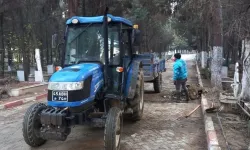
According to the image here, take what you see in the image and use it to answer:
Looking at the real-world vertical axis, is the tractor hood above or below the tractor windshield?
below

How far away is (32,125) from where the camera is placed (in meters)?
5.29

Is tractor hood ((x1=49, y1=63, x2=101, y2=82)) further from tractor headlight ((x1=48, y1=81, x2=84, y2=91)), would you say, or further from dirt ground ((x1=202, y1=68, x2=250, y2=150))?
dirt ground ((x1=202, y1=68, x2=250, y2=150))

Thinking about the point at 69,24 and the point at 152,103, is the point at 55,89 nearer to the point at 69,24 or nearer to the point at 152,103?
the point at 69,24

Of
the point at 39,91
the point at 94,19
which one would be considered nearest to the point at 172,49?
the point at 39,91

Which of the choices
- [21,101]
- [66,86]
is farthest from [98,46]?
[21,101]

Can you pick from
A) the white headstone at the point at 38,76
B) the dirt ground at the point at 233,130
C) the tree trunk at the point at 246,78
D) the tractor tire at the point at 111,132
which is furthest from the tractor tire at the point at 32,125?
the white headstone at the point at 38,76

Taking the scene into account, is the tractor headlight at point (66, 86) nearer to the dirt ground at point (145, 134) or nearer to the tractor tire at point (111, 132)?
the tractor tire at point (111, 132)

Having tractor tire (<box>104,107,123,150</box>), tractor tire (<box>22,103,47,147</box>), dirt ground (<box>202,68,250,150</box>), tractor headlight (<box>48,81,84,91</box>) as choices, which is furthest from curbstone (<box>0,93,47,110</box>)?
dirt ground (<box>202,68,250,150</box>)

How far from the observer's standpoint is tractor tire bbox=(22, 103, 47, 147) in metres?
5.29

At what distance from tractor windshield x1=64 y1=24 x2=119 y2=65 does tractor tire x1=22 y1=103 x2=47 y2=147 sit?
1369 mm

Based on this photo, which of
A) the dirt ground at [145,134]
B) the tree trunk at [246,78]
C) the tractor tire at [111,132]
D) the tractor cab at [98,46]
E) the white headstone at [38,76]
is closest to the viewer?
the tractor tire at [111,132]

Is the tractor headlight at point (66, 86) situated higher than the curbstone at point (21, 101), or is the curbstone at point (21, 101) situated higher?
the tractor headlight at point (66, 86)

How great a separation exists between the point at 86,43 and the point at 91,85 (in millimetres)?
1177

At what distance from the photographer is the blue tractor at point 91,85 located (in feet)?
16.4
